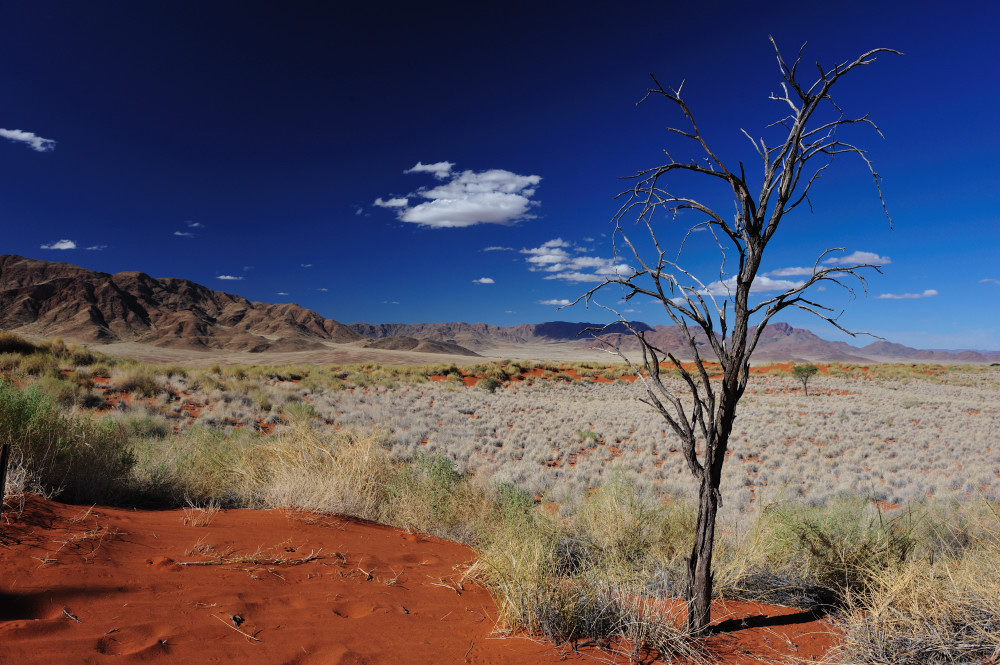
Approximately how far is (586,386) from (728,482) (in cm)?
2422

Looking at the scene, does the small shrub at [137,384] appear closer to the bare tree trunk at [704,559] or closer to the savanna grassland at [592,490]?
the savanna grassland at [592,490]

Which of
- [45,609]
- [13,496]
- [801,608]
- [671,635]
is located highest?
[13,496]

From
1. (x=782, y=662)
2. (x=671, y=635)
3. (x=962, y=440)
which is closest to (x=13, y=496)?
(x=671, y=635)

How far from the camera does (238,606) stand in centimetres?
325

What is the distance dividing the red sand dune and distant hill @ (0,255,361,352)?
327 ft

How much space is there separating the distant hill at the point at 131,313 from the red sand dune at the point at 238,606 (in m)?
99.6

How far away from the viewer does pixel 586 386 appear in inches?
1435

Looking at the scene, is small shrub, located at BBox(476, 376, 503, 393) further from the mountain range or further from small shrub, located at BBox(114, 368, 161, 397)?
the mountain range

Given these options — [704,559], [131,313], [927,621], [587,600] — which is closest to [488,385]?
[587,600]

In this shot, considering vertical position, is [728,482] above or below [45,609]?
below

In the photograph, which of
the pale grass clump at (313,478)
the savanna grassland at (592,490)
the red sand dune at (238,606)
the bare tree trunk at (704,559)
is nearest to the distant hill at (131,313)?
the savanna grassland at (592,490)

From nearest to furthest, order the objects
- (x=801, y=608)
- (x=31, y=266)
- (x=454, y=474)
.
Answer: (x=801, y=608)
(x=454, y=474)
(x=31, y=266)

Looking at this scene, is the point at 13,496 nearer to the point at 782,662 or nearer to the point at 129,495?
the point at 129,495

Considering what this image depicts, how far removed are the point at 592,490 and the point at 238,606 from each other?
8711mm
